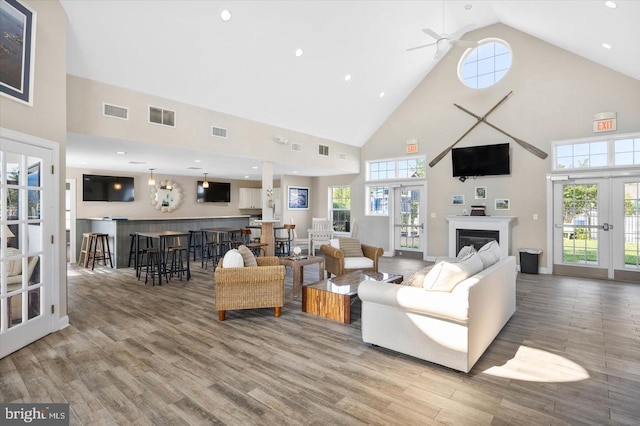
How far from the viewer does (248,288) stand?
3928 millimetres

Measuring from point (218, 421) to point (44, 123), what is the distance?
3.40m

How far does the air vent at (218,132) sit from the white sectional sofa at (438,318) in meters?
4.27

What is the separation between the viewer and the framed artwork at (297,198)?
10.7 metres

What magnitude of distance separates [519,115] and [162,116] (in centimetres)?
708

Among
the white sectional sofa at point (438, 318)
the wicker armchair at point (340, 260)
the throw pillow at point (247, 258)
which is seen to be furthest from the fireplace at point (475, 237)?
the throw pillow at point (247, 258)

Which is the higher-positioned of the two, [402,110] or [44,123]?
[402,110]

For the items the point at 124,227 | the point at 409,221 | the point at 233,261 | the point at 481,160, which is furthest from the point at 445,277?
the point at 124,227

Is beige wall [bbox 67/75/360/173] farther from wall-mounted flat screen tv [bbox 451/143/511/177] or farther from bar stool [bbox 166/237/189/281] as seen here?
wall-mounted flat screen tv [bbox 451/143/511/177]

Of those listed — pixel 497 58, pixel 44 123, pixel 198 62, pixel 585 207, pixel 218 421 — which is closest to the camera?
pixel 218 421

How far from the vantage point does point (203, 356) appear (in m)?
3.00

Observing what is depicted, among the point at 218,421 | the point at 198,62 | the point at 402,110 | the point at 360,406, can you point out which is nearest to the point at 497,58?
the point at 402,110

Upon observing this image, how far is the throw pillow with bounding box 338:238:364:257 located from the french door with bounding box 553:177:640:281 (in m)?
4.28

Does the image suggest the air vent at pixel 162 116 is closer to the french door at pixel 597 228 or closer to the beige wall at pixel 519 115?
the beige wall at pixel 519 115

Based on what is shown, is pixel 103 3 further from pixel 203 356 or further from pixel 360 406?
pixel 360 406
